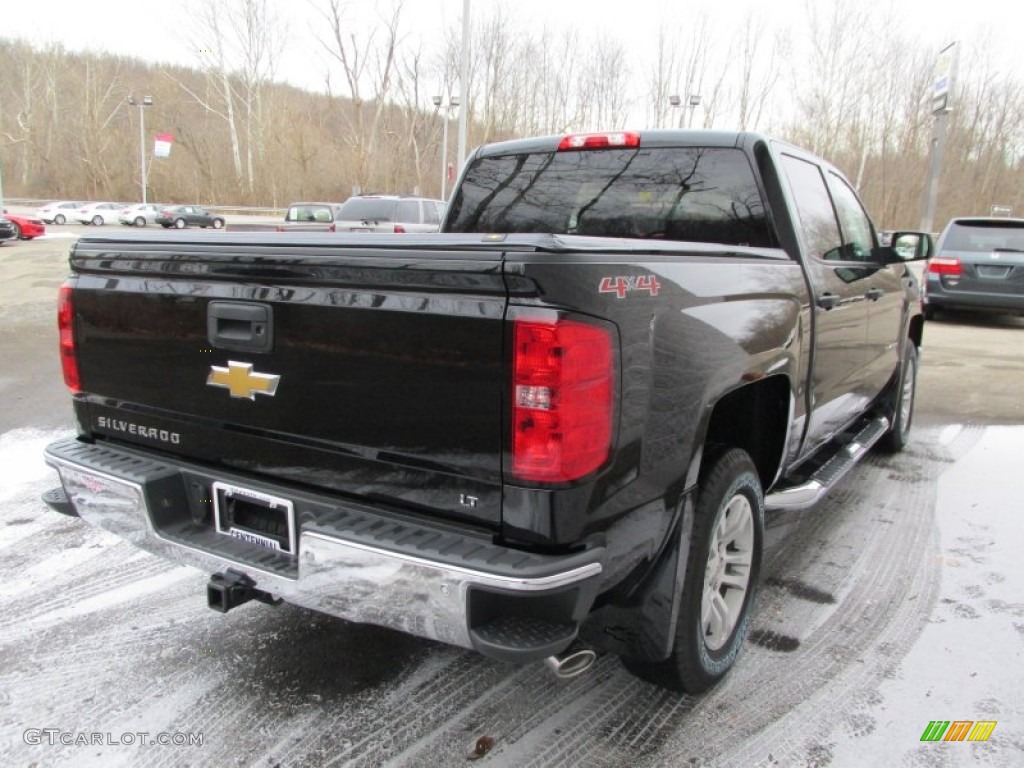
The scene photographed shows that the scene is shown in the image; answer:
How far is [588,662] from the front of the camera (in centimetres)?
218

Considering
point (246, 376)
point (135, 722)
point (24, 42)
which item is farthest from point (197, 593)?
point (24, 42)

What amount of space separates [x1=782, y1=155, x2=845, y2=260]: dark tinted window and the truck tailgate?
2127 millimetres

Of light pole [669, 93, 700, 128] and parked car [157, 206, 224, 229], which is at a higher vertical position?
light pole [669, 93, 700, 128]

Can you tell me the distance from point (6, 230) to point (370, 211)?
48.0 ft

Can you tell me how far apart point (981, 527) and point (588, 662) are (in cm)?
327

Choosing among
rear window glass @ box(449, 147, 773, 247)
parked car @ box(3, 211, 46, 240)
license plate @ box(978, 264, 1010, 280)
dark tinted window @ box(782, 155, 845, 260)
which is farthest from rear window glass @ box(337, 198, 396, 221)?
parked car @ box(3, 211, 46, 240)

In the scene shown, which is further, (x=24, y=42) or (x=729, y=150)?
(x=24, y=42)

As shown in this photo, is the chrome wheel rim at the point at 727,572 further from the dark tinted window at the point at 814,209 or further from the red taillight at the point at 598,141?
the red taillight at the point at 598,141

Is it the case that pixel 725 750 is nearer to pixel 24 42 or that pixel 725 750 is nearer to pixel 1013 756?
pixel 1013 756

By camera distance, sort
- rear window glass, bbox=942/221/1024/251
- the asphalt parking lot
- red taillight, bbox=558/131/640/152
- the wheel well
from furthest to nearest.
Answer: rear window glass, bbox=942/221/1024/251 < red taillight, bbox=558/131/640/152 < the wheel well < the asphalt parking lot

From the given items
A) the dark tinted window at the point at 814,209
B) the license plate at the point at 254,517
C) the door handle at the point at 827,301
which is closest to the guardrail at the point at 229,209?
the dark tinted window at the point at 814,209

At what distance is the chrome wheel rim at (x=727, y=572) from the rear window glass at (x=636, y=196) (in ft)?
4.18

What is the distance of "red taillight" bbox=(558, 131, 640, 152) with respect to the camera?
3.57m

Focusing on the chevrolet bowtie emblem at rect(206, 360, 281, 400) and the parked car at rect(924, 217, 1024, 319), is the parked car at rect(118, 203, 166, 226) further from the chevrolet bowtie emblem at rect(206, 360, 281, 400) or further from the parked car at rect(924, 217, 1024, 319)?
the chevrolet bowtie emblem at rect(206, 360, 281, 400)
